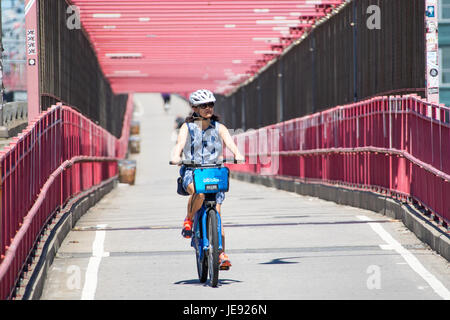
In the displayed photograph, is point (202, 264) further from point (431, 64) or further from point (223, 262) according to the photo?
point (431, 64)

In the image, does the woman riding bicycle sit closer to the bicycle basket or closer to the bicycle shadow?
the bicycle basket

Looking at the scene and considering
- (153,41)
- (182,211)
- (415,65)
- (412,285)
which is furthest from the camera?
(153,41)

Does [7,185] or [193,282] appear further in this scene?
[193,282]

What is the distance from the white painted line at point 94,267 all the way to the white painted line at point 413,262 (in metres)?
2.97

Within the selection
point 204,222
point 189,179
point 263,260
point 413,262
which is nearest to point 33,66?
point 263,260

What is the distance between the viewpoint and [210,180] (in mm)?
10062

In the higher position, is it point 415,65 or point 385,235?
point 415,65

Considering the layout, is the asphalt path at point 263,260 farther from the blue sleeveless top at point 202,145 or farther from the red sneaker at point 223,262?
the blue sleeveless top at point 202,145

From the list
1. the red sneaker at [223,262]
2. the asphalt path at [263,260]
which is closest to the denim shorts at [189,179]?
the red sneaker at [223,262]

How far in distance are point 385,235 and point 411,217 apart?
1.69 ft

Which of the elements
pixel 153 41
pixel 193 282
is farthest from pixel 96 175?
pixel 193 282

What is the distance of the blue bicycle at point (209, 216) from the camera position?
33.0 feet
